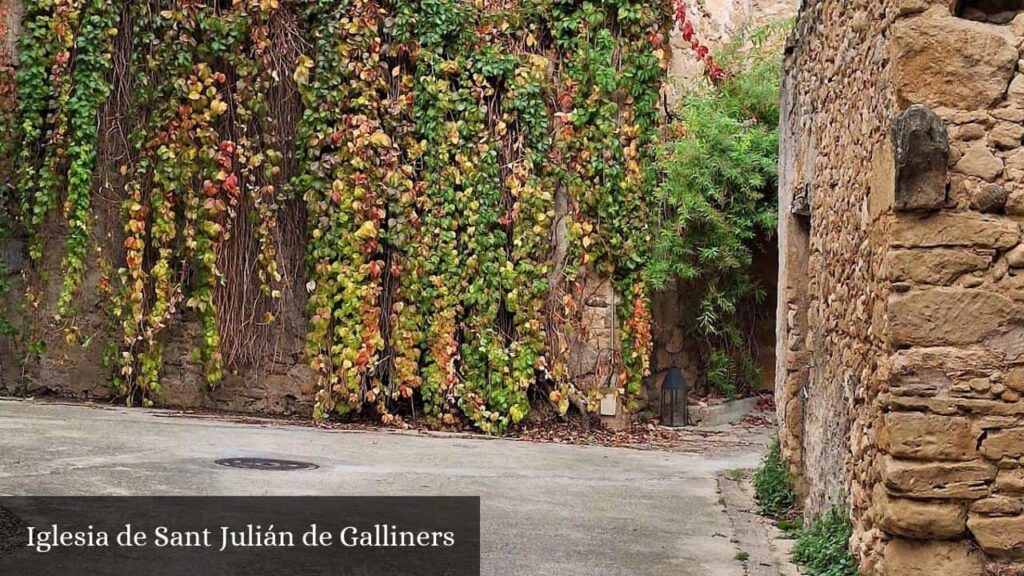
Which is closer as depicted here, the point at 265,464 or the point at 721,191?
the point at 265,464

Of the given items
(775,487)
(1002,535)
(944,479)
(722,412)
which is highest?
(944,479)

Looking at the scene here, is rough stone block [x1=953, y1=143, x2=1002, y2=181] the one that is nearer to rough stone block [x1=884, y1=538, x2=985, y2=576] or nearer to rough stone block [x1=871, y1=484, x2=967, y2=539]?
rough stone block [x1=871, y1=484, x2=967, y2=539]

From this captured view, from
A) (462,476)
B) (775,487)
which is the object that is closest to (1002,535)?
(775,487)

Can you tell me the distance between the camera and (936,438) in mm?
3762

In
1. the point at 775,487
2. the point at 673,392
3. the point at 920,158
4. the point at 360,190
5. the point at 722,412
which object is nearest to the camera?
the point at 920,158

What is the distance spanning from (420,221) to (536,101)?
4.51 ft

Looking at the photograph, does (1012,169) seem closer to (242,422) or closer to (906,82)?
(906,82)

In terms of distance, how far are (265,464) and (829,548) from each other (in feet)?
12.1

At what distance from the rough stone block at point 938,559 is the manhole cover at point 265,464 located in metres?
4.18

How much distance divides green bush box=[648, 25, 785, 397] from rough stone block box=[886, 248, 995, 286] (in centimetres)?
601

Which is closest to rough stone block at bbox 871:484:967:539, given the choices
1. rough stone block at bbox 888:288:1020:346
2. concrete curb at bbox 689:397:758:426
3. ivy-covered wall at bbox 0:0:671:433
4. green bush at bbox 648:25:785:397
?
rough stone block at bbox 888:288:1020:346

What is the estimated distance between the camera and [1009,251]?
3.79 m

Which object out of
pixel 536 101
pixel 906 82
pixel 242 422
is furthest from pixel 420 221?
pixel 906 82

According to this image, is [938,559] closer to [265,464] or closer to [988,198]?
[988,198]
